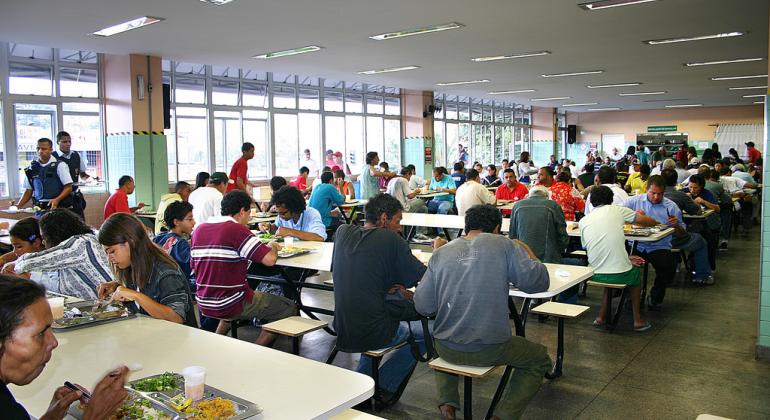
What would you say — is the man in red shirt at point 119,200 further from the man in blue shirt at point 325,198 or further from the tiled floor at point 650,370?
the tiled floor at point 650,370

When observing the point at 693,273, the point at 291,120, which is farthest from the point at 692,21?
the point at 291,120

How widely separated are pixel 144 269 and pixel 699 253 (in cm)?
602

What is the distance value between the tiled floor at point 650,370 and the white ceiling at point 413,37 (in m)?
3.20

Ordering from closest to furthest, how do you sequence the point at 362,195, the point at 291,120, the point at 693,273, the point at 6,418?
1. the point at 6,418
2. the point at 693,273
3. the point at 362,195
4. the point at 291,120

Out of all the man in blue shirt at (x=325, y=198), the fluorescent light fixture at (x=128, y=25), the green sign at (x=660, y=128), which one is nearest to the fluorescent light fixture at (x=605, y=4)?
the man in blue shirt at (x=325, y=198)

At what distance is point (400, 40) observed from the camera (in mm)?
8617

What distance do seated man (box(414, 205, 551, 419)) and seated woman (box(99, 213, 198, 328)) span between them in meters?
1.19

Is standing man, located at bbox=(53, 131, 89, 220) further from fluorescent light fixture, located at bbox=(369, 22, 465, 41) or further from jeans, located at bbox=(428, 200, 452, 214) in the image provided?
jeans, located at bbox=(428, 200, 452, 214)

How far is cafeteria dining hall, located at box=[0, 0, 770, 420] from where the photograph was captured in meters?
2.49

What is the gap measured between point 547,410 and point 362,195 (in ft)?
24.7

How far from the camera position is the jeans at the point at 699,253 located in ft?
21.9

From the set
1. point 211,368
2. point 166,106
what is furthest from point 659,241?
point 166,106

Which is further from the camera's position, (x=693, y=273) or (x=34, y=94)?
(x=34, y=94)

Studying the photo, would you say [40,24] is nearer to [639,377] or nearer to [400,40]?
[400,40]
